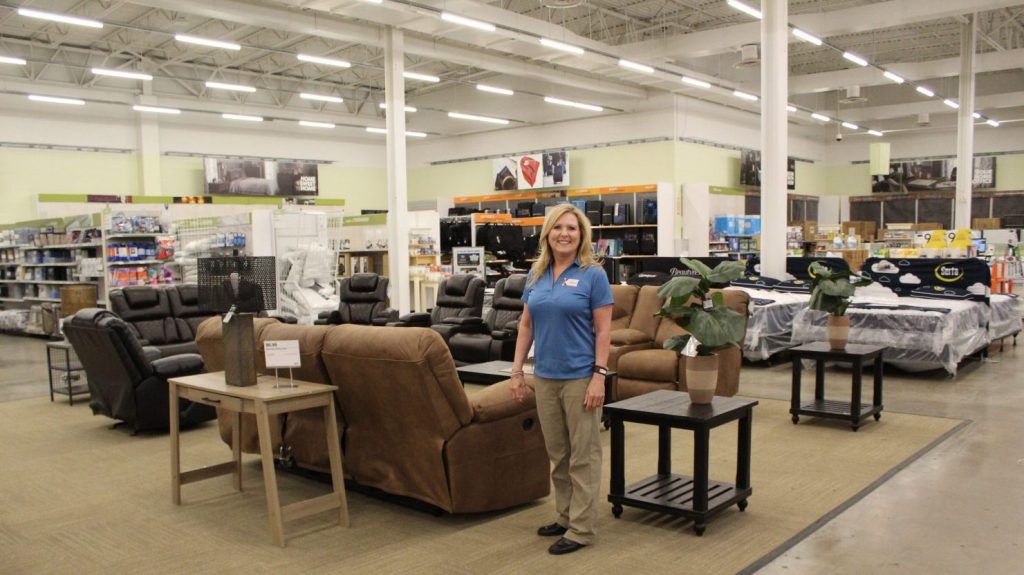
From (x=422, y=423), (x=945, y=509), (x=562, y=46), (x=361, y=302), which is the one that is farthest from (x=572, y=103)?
(x=422, y=423)

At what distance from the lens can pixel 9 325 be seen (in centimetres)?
1356

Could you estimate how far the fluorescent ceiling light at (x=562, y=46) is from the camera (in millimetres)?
12133

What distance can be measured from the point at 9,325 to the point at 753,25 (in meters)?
13.3

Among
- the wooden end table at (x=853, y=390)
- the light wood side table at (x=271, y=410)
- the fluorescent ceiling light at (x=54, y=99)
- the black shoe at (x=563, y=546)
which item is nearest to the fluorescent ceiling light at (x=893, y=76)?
the wooden end table at (x=853, y=390)

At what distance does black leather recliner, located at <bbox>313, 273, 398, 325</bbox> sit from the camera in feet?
30.1

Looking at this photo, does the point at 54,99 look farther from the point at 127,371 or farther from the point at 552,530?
the point at 552,530

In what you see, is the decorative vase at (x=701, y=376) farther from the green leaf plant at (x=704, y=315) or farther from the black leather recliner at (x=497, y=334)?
the black leather recliner at (x=497, y=334)

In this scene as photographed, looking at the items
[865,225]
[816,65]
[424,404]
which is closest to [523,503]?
[424,404]

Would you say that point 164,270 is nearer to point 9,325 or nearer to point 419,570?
point 9,325

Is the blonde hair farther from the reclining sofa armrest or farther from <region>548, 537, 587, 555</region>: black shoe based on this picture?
the reclining sofa armrest

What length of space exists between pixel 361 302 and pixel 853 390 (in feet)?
18.1

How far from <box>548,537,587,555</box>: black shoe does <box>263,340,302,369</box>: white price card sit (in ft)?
4.69

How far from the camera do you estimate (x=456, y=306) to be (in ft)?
28.5

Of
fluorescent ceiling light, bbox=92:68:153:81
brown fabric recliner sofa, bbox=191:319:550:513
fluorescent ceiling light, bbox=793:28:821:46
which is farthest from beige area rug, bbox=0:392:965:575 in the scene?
fluorescent ceiling light, bbox=92:68:153:81
